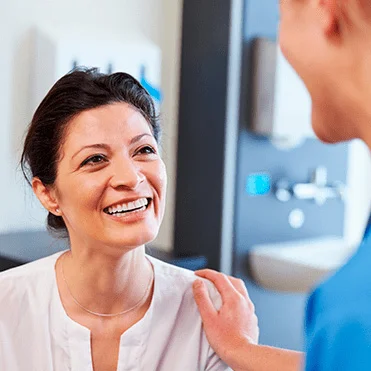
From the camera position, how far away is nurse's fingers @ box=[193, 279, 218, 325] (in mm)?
1626

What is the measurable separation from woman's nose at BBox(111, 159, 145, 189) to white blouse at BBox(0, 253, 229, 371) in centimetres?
25

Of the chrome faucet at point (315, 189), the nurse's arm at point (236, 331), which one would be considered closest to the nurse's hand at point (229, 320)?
the nurse's arm at point (236, 331)

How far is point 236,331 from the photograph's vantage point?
61.5 inches

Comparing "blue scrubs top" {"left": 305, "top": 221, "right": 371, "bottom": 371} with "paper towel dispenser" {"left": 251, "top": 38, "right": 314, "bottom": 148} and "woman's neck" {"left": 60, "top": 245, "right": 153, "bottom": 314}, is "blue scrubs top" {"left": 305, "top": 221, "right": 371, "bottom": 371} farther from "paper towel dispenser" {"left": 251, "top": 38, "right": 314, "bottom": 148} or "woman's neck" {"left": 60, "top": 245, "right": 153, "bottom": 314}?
"paper towel dispenser" {"left": 251, "top": 38, "right": 314, "bottom": 148}

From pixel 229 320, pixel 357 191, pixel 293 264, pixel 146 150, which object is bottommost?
pixel 293 264

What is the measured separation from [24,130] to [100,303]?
1.11 m

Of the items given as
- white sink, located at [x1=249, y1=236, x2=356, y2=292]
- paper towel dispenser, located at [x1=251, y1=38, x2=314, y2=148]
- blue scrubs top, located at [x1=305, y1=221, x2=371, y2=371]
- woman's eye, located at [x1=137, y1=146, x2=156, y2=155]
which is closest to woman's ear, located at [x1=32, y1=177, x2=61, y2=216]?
woman's eye, located at [x1=137, y1=146, x2=156, y2=155]

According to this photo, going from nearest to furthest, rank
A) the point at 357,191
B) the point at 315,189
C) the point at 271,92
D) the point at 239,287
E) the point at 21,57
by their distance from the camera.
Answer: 1. the point at 239,287
2. the point at 21,57
3. the point at 271,92
4. the point at 315,189
5. the point at 357,191

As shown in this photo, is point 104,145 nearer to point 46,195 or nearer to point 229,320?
point 46,195

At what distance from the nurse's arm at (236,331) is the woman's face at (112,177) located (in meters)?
0.19

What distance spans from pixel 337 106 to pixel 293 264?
6.91 ft

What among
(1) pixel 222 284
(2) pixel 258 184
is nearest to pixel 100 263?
(1) pixel 222 284

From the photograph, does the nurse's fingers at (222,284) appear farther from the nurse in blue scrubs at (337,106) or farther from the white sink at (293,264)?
the white sink at (293,264)

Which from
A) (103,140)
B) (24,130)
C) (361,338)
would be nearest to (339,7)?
(361,338)
